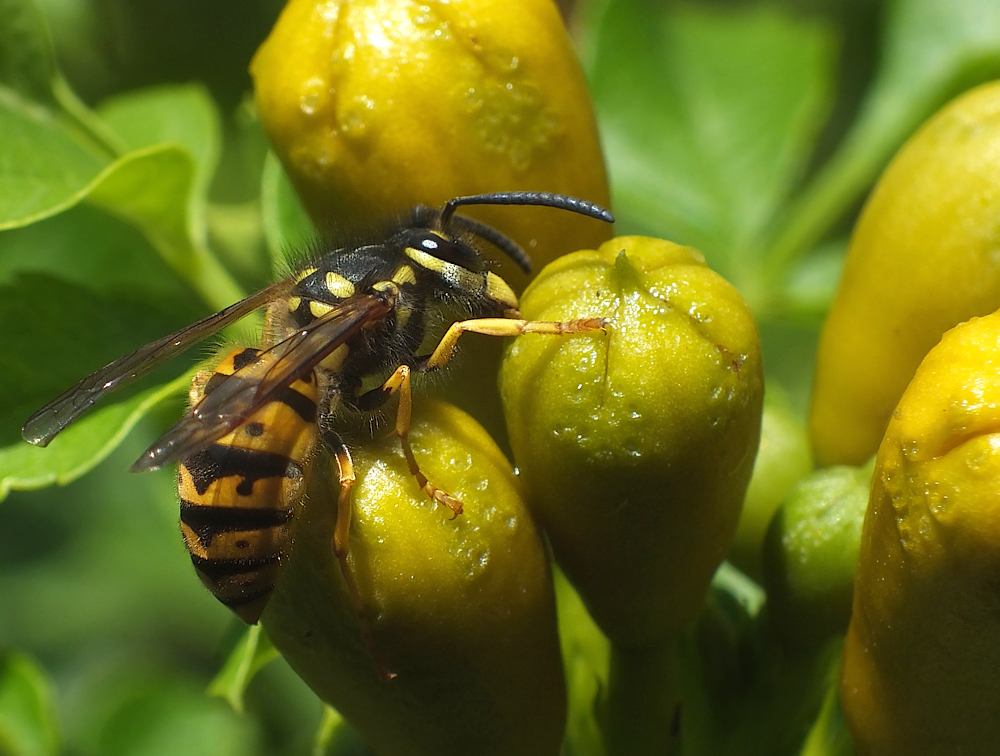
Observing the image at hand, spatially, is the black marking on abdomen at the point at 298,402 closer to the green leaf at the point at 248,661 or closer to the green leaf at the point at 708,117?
the green leaf at the point at 248,661

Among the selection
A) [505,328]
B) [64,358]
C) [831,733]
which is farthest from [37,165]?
[831,733]

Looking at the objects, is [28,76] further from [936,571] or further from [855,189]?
[855,189]

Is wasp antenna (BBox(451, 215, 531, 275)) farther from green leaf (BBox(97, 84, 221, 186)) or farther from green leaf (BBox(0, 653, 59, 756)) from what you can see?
green leaf (BBox(0, 653, 59, 756))

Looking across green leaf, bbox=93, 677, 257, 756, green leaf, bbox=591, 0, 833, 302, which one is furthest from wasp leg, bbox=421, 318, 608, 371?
green leaf, bbox=591, 0, 833, 302

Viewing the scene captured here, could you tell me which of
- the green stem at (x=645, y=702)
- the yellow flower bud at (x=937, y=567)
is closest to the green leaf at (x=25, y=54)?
the green stem at (x=645, y=702)

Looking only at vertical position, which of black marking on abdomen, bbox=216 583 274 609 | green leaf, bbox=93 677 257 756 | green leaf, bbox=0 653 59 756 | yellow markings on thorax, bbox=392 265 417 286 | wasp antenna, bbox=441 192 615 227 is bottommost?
green leaf, bbox=93 677 257 756

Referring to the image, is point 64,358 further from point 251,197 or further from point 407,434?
point 251,197

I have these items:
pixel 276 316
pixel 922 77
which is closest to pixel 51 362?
pixel 276 316
